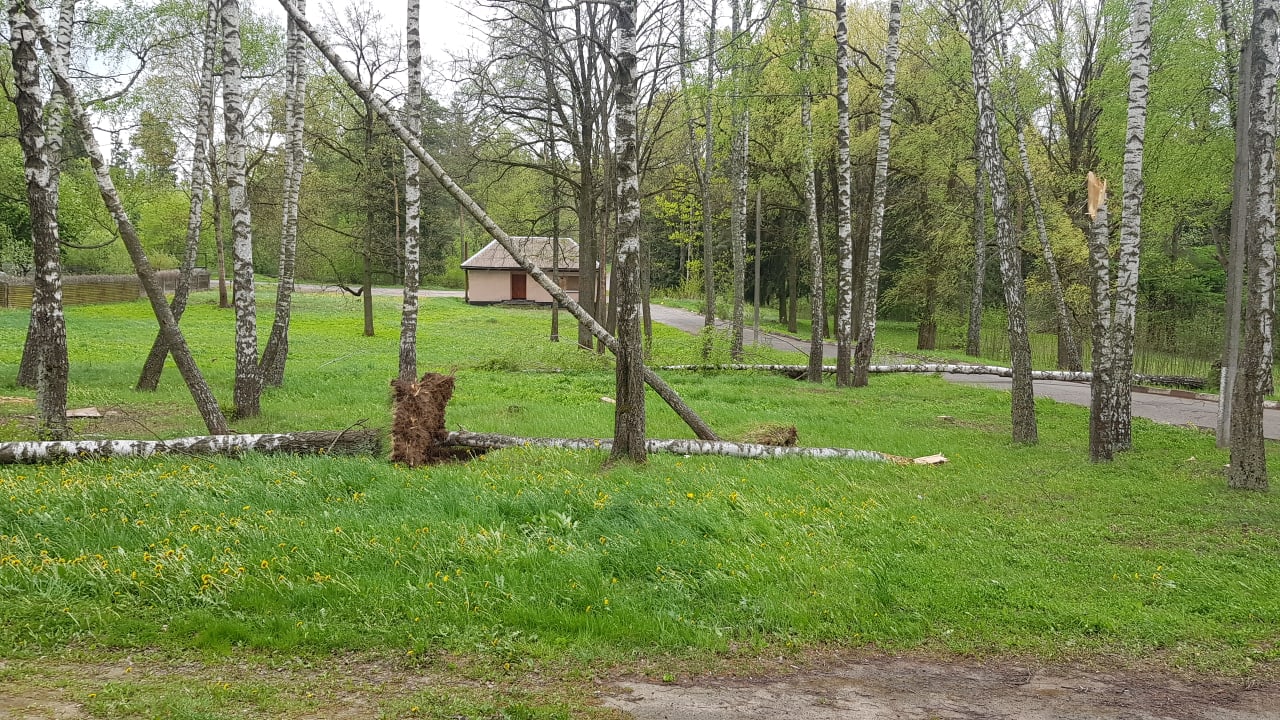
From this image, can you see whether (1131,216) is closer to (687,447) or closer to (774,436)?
(774,436)

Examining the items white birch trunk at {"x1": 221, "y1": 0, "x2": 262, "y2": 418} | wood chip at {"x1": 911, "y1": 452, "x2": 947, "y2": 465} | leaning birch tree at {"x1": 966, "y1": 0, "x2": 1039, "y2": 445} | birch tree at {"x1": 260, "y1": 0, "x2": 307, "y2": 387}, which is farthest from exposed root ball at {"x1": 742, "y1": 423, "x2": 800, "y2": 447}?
birch tree at {"x1": 260, "y1": 0, "x2": 307, "y2": 387}

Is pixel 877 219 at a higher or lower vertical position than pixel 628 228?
higher

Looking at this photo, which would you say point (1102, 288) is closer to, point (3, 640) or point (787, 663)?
point (787, 663)

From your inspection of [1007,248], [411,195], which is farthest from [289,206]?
[1007,248]

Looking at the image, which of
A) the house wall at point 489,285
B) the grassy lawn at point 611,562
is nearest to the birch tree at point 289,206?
the grassy lawn at point 611,562

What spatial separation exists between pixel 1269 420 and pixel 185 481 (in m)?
16.9

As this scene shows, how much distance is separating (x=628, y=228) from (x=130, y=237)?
641 cm

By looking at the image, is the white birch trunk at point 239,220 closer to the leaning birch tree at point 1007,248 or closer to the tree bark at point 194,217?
the tree bark at point 194,217

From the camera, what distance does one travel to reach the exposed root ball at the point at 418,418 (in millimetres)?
9219

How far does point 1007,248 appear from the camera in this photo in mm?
10844

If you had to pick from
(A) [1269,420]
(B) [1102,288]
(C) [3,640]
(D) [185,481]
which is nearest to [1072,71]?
(A) [1269,420]

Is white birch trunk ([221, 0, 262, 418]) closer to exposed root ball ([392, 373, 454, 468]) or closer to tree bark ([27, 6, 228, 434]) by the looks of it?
tree bark ([27, 6, 228, 434])

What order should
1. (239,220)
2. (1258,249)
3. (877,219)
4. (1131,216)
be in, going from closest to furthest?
(1258,249) → (1131,216) → (239,220) → (877,219)

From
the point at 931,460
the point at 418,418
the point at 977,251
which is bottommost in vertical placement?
the point at 931,460
